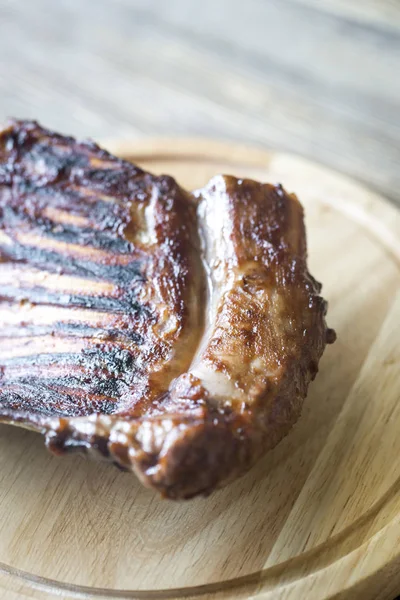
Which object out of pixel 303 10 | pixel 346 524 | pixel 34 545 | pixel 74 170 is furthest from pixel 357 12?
pixel 34 545

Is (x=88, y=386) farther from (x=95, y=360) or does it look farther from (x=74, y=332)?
(x=74, y=332)

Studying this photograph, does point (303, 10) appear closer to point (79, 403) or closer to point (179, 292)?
point (179, 292)

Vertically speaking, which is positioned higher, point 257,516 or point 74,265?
point 74,265

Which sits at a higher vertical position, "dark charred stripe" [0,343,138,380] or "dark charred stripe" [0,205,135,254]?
"dark charred stripe" [0,205,135,254]

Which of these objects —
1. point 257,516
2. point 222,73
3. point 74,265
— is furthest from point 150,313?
point 222,73

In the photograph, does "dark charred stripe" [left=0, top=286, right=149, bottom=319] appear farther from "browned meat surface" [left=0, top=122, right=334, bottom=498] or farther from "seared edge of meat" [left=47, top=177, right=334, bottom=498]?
"seared edge of meat" [left=47, top=177, right=334, bottom=498]

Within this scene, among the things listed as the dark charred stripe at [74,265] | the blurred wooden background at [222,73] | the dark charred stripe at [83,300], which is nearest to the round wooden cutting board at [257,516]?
the dark charred stripe at [83,300]

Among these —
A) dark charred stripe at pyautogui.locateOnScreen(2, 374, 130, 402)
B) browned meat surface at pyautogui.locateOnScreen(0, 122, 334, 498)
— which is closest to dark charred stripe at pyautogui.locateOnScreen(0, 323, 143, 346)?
browned meat surface at pyautogui.locateOnScreen(0, 122, 334, 498)
